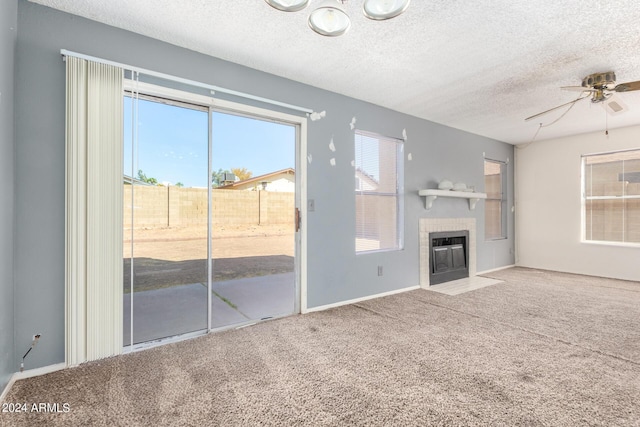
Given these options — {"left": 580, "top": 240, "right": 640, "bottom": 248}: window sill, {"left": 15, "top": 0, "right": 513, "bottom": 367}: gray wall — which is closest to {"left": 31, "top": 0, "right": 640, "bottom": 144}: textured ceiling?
{"left": 15, "top": 0, "right": 513, "bottom": 367}: gray wall

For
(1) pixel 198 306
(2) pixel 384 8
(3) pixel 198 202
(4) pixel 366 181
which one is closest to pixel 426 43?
(2) pixel 384 8

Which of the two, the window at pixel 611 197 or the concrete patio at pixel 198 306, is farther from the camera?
the window at pixel 611 197

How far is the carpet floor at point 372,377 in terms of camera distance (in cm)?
168

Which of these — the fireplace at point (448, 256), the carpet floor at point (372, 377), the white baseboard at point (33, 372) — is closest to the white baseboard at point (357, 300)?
the carpet floor at point (372, 377)

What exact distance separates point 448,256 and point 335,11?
415 cm

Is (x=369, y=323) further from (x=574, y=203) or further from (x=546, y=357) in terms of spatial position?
(x=574, y=203)

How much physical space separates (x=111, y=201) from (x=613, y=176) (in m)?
7.23

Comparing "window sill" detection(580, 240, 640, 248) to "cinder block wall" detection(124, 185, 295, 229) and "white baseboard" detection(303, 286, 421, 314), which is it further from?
"cinder block wall" detection(124, 185, 295, 229)

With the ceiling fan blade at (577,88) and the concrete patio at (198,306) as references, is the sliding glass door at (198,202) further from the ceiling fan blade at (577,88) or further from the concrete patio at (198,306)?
the ceiling fan blade at (577,88)

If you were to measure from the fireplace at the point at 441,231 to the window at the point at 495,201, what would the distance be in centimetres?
73

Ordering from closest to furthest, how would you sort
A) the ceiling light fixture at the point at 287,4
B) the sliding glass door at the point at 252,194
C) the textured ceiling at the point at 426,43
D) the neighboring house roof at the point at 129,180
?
the ceiling light fixture at the point at 287,4, the textured ceiling at the point at 426,43, the neighboring house roof at the point at 129,180, the sliding glass door at the point at 252,194

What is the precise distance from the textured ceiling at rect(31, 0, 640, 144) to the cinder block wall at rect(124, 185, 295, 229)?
1307 millimetres

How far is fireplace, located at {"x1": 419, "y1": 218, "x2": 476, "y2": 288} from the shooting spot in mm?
4613

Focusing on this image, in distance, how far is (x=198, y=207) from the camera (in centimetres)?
292
